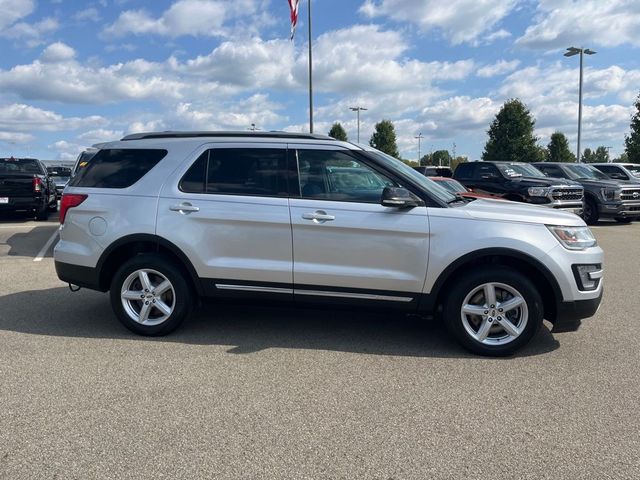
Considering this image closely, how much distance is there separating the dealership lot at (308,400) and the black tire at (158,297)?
0.43 ft

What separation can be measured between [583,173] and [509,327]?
1524cm

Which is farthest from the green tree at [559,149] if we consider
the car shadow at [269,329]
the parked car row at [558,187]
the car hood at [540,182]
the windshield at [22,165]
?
the car shadow at [269,329]

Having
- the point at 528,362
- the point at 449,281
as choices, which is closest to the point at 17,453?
the point at 449,281

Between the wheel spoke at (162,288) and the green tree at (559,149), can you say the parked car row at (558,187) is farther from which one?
the green tree at (559,149)

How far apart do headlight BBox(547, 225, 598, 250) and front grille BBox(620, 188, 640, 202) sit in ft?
43.1

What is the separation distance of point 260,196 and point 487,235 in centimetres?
199

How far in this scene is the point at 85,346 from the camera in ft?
15.9

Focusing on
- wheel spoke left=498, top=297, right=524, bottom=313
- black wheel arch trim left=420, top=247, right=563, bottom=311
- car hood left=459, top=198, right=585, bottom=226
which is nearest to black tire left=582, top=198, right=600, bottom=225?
car hood left=459, top=198, right=585, bottom=226

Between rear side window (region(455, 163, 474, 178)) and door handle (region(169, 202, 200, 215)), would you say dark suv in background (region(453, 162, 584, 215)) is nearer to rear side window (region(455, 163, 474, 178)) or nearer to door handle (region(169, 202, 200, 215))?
rear side window (region(455, 163, 474, 178))

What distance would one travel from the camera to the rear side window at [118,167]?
5191mm

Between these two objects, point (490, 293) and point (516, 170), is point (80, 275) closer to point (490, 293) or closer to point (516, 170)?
point (490, 293)

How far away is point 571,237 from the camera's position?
455cm

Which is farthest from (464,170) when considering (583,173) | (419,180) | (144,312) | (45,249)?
(144,312)

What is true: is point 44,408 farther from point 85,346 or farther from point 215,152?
point 215,152
